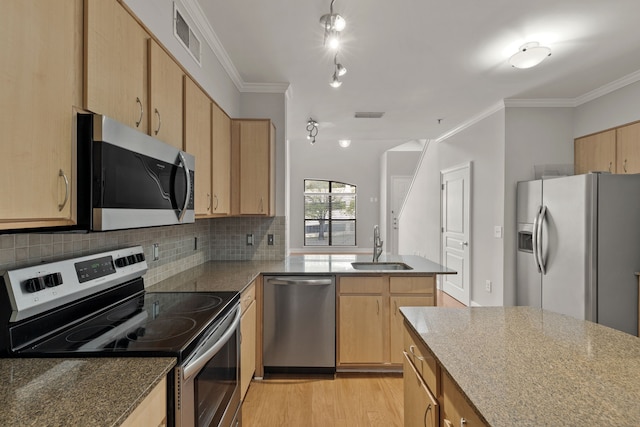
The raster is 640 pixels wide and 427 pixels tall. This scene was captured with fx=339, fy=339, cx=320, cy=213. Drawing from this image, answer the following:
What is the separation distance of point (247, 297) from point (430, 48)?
2330mm

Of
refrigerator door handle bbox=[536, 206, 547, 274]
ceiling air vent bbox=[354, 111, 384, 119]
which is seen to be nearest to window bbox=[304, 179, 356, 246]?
ceiling air vent bbox=[354, 111, 384, 119]

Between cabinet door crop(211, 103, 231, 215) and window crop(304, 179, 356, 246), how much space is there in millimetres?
7200

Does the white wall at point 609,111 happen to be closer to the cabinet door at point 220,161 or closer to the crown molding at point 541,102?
the crown molding at point 541,102

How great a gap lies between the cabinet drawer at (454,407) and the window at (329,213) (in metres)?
8.99

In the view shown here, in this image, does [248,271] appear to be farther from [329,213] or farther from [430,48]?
[329,213]

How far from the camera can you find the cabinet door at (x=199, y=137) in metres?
1.99

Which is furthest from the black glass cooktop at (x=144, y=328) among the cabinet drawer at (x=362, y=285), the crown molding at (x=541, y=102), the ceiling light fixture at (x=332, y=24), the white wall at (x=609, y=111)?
the white wall at (x=609, y=111)

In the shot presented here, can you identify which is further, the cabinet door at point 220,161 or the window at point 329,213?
the window at point 329,213

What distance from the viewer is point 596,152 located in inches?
139

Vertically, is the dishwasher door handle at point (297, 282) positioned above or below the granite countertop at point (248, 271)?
below

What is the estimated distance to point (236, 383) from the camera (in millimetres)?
1894

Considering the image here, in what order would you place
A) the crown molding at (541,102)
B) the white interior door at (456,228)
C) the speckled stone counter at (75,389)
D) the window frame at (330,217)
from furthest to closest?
the window frame at (330,217)
the white interior door at (456,228)
the crown molding at (541,102)
the speckled stone counter at (75,389)

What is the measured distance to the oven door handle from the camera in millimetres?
1174

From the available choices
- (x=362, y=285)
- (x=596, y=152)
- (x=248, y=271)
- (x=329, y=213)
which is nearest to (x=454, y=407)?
(x=362, y=285)
